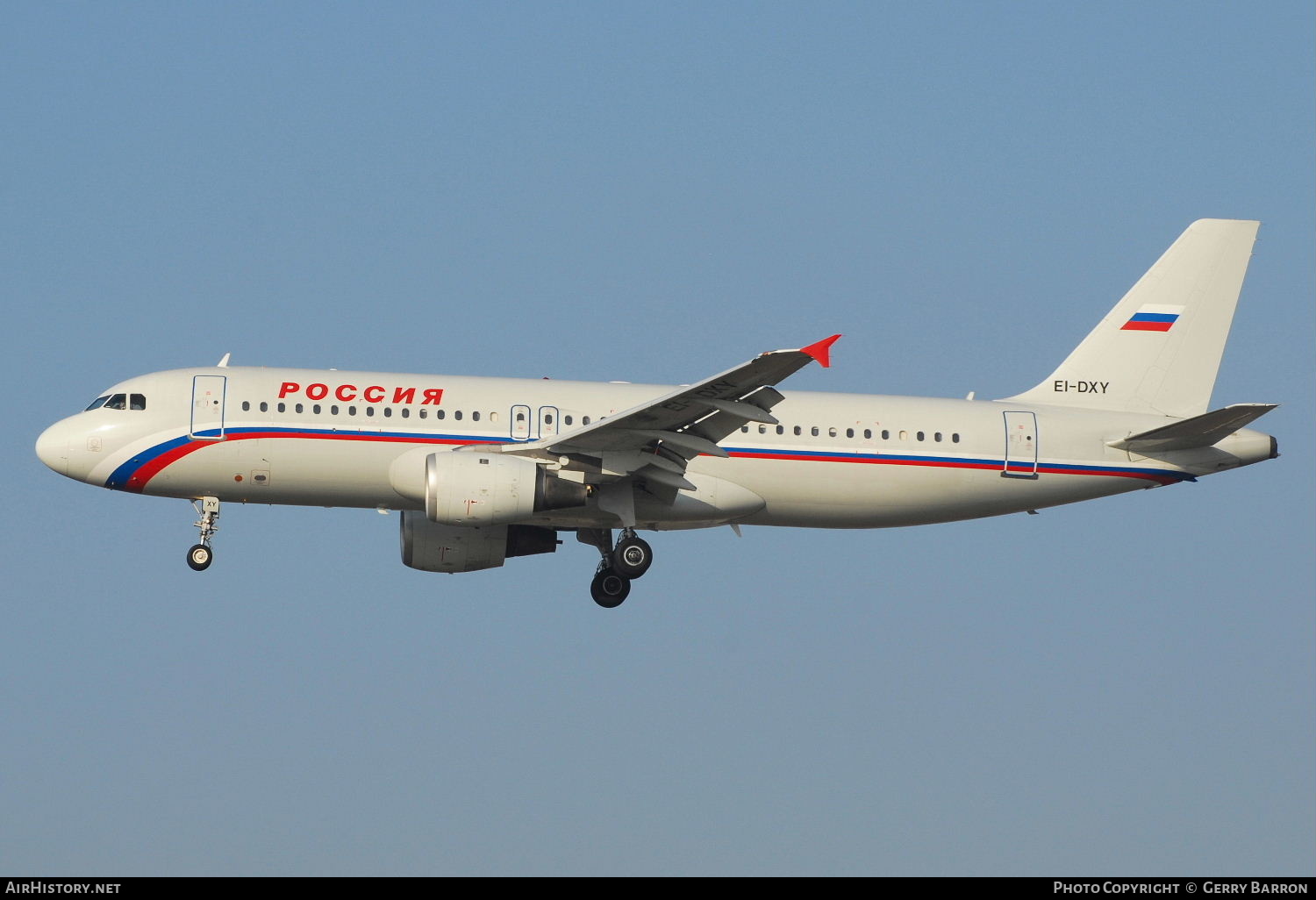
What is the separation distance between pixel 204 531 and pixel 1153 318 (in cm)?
2208

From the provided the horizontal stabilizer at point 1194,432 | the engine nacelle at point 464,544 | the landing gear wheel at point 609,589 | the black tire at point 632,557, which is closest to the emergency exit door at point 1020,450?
the horizontal stabilizer at point 1194,432

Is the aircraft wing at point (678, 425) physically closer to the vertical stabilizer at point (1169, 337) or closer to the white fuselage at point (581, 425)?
the white fuselage at point (581, 425)

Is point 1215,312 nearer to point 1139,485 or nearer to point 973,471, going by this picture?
point 1139,485

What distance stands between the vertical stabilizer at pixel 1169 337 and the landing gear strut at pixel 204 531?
59.1 ft

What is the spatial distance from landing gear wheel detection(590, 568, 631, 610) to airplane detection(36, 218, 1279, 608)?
38mm

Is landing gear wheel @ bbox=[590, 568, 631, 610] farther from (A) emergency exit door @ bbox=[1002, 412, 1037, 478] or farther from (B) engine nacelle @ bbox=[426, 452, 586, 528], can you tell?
(A) emergency exit door @ bbox=[1002, 412, 1037, 478]

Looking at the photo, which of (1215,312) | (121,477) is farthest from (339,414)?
(1215,312)

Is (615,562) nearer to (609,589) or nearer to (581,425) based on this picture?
(609,589)

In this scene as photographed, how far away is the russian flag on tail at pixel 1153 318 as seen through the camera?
43.9 m

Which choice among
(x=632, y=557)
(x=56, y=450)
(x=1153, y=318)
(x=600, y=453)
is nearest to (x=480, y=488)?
(x=600, y=453)

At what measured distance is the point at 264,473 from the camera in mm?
37938

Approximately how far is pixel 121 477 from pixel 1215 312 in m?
25.0

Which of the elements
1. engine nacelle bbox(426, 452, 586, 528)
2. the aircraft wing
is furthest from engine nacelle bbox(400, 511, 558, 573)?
engine nacelle bbox(426, 452, 586, 528)
